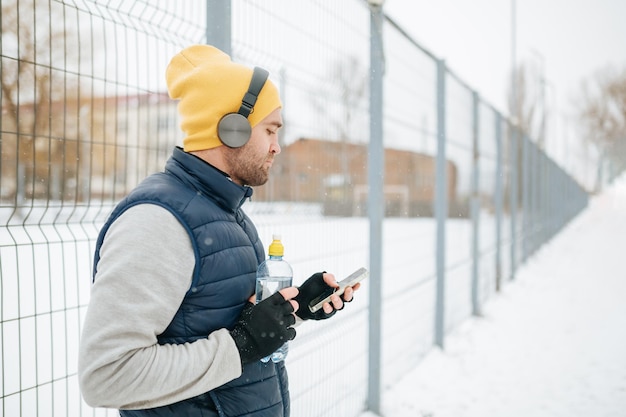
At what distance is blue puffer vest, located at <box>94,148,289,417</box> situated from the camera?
1.43 metres

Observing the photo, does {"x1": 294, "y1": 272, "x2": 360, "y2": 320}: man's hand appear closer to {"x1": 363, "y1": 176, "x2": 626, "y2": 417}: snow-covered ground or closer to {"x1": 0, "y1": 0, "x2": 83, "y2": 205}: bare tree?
{"x1": 0, "y1": 0, "x2": 83, "y2": 205}: bare tree

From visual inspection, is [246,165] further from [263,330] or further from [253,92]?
[263,330]

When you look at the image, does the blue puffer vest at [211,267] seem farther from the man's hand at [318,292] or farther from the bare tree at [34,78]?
the bare tree at [34,78]

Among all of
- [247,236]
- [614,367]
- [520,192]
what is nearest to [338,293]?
[247,236]

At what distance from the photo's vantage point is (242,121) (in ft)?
5.16

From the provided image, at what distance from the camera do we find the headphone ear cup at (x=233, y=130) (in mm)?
1557

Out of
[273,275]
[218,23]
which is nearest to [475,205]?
[218,23]

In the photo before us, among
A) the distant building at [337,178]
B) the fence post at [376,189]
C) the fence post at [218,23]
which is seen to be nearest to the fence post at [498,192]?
the distant building at [337,178]

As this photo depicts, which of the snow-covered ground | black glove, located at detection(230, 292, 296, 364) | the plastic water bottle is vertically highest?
the plastic water bottle

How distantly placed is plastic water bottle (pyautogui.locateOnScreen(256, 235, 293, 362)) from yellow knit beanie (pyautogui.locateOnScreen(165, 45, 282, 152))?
0.36 metres

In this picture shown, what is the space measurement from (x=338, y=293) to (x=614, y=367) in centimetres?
443

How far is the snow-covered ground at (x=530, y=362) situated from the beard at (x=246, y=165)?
8.88ft

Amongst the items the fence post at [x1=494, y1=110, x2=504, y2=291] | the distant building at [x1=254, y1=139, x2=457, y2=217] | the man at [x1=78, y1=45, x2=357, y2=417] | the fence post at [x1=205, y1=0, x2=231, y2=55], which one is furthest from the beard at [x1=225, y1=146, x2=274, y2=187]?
the fence post at [x1=494, y1=110, x2=504, y2=291]

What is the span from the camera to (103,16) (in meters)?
1.91
